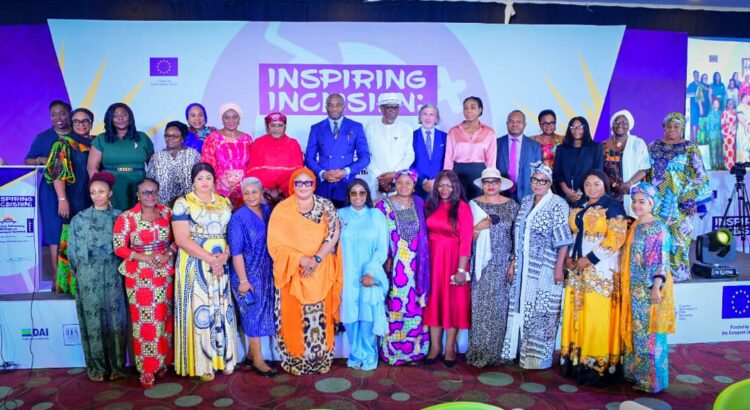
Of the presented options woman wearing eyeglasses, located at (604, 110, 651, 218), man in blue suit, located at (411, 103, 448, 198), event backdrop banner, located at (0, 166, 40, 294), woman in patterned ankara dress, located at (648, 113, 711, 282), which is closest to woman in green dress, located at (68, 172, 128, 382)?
event backdrop banner, located at (0, 166, 40, 294)

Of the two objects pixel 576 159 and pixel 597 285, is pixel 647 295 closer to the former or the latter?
pixel 597 285

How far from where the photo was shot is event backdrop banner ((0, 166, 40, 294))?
4.87 m

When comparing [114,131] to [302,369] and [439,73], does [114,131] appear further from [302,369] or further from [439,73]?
[439,73]

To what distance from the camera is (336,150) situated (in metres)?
4.86

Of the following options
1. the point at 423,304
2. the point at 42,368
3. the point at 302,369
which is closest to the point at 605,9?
the point at 423,304

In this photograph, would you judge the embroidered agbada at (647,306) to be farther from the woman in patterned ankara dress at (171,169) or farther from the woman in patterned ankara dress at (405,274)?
the woman in patterned ankara dress at (171,169)

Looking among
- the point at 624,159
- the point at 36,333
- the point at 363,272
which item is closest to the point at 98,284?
the point at 36,333

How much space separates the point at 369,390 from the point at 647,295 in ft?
6.55

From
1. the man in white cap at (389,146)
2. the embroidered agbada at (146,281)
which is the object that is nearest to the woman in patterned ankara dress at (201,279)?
the embroidered agbada at (146,281)

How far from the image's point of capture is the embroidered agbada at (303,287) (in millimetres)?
4098

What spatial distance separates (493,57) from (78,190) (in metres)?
4.30

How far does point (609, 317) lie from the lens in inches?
156

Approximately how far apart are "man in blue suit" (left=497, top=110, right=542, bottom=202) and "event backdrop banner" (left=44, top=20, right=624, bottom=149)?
1.15 meters

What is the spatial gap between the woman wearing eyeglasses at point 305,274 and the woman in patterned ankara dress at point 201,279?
0.39m
